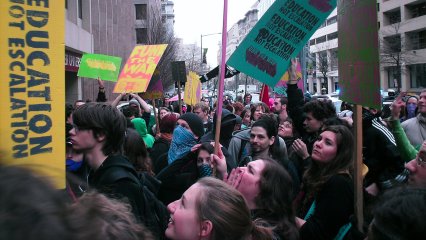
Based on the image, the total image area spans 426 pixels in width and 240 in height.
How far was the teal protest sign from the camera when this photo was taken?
14.3 feet

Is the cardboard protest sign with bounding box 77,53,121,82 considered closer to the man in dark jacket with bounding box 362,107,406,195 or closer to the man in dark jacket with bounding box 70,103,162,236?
the man in dark jacket with bounding box 362,107,406,195

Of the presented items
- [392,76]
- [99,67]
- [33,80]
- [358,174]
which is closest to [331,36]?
[392,76]

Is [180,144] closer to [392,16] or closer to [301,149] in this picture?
[301,149]

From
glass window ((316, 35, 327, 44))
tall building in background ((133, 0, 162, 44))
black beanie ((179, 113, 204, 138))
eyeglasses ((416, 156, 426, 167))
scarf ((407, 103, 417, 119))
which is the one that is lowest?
eyeglasses ((416, 156, 426, 167))

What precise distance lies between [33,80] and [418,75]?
56088 millimetres

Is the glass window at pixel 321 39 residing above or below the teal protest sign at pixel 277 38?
above

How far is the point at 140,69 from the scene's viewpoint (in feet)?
25.2

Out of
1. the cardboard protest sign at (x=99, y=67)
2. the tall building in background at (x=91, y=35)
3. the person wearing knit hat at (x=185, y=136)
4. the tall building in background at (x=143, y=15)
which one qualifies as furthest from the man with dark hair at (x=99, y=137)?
the tall building in background at (x=143, y=15)

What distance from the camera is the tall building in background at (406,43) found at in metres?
49.6

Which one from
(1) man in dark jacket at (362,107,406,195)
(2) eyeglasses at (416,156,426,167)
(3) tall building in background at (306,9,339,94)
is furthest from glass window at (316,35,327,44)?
(2) eyeglasses at (416,156,426,167)

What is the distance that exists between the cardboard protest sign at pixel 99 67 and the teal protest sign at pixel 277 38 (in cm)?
488

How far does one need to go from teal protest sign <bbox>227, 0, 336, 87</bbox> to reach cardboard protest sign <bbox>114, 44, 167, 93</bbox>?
10.3 feet

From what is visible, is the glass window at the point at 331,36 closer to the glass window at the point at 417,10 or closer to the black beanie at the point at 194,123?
the glass window at the point at 417,10

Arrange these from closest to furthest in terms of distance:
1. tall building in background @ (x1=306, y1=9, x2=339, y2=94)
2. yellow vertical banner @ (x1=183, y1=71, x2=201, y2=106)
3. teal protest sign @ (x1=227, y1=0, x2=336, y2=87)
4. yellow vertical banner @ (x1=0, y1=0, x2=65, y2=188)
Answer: yellow vertical banner @ (x1=0, y1=0, x2=65, y2=188) < teal protest sign @ (x1=227, y1=0, x2=336, y2=87) < yellow vertical banner @ (x1=183, y1=71, x2=201, y2=106) < tall building in background @ (x1=306, y1=9, x2=339, y2=94)
